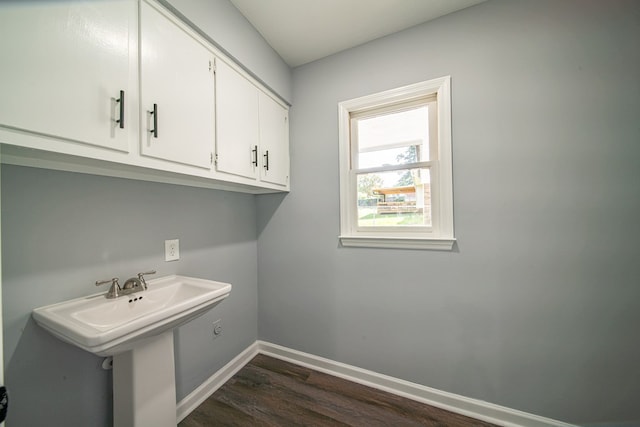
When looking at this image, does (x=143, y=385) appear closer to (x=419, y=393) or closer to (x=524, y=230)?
(x=419, y=393)

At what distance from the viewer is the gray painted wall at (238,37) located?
1.17 meters

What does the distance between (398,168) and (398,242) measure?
1.85 ft

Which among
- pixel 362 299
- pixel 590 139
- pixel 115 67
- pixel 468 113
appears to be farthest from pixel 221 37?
pixel 590 139

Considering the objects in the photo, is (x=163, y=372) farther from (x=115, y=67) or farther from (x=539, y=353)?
(x=539, y=353)

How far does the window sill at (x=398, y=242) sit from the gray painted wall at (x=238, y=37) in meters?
1.38

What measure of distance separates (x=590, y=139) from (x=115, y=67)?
2378 mm

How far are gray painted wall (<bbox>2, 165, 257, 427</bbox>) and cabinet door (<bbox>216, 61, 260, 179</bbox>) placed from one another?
1.31 ft

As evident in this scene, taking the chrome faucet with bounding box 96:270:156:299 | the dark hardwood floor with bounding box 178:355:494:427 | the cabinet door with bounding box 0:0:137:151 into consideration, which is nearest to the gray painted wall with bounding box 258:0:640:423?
the dark hardwood floor with bounding box 178:355:494:427

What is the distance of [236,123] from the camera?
1.46m

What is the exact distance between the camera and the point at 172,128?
1082 mm

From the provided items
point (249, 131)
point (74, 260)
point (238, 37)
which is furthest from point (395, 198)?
point (74, 260)

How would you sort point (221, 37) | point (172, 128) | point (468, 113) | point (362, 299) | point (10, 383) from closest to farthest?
1. point (10, 383)
2. point (172, 128)
3. point (221, 37)
4. point (468, 113)
5. point (362, 299)

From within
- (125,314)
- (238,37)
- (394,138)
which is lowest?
(125,314)

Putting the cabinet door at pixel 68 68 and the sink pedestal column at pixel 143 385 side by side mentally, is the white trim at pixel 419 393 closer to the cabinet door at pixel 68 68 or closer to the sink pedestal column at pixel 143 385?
the sink pedestal column at pixel 143 385
